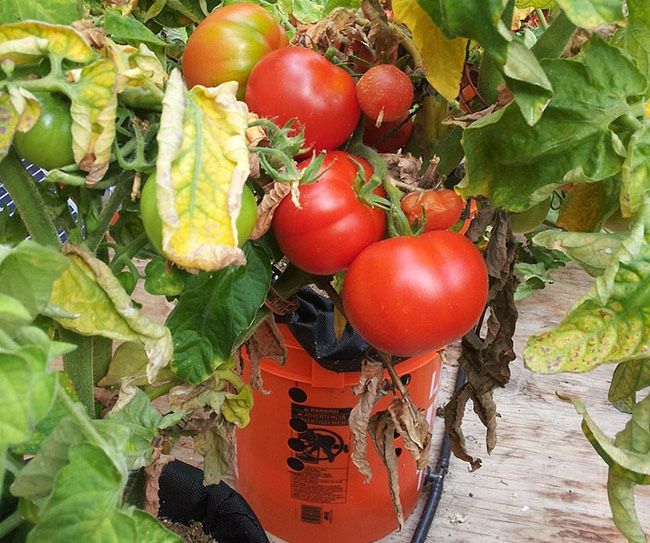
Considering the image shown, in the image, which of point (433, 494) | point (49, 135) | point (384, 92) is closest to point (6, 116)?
point (49, 135)

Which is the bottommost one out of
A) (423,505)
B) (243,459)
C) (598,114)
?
(423,505)

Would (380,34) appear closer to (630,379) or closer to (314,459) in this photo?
(630,379)

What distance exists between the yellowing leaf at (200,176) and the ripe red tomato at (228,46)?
0.13 m

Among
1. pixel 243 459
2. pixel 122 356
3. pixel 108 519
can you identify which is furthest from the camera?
pixel 243 459

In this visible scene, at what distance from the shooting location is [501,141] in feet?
1.36

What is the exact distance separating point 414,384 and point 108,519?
596mm

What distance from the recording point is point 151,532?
0.35 m

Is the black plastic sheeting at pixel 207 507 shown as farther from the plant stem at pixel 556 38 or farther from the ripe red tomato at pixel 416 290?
the plant stem at pixel 556 38

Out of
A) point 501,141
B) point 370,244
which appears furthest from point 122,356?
point 501,141

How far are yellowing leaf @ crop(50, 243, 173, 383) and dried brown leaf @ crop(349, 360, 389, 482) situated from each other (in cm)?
21

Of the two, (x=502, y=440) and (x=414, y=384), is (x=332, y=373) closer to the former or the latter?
(x=414, y=384)

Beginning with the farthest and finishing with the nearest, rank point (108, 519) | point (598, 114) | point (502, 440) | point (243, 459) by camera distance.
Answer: point (502, 440) → point (243, 459) → point (598, 114) → point (108, 519)

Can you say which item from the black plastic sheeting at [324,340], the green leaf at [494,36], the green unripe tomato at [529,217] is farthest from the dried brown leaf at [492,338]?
the green leaf at [494,36]

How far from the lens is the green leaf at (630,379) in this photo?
0.43m
